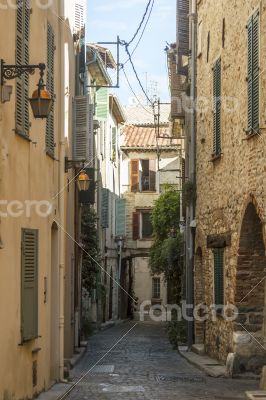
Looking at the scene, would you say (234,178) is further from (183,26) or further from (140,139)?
(140,139)

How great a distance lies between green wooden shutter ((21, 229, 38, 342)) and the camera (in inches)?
489

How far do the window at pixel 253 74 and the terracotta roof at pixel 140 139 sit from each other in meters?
33.2

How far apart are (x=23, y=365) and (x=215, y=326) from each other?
8588mm

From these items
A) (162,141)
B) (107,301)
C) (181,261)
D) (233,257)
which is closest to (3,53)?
(233,257)

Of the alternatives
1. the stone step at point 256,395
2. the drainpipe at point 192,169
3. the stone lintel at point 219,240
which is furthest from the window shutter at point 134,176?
the stone step at point 256,395

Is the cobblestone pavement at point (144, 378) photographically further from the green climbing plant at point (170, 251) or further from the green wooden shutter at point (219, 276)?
the green wooden shutter at point (219, 276)

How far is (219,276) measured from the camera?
65.1ft

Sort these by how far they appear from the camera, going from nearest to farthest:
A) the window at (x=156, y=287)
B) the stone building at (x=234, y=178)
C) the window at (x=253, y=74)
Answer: the window at (x=253, y=74) → the stone building at (x=234, y=178) → the window at (x=156, y=287)

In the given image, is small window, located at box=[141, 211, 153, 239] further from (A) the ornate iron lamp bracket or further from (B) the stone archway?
(A) the ornate iron lamp bracket

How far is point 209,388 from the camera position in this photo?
617 inches

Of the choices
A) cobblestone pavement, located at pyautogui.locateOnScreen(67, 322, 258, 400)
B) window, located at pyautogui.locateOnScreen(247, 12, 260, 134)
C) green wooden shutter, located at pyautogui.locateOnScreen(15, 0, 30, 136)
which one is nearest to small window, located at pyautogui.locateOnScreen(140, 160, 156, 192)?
cobblestone pavement, located at pyautogui.locateOnScreen(67, 322, 258, 400)

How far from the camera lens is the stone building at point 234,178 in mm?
15938

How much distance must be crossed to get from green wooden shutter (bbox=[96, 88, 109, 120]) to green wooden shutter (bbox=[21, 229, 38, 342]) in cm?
1915

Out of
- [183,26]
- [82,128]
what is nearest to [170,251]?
[183,26]
